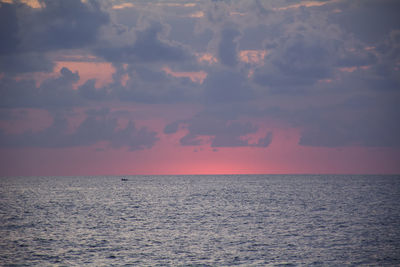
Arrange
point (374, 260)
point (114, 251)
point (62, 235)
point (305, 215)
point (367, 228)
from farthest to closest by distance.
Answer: point (305, 215), point (367, 228), point (62, 235), point (114, 251), point (374, 260)

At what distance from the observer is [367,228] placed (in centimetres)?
6875

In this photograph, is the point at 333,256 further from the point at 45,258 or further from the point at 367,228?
the point at 45,258

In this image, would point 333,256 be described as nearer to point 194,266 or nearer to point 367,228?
point 194,266

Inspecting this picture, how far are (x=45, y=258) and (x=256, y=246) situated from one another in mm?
25569

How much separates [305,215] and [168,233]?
118ft

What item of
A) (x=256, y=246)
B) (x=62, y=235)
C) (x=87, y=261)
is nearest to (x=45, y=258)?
(x=87, y=261)

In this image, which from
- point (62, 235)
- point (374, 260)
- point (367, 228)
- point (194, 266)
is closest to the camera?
point (194, 266)

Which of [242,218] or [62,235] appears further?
[242,218]

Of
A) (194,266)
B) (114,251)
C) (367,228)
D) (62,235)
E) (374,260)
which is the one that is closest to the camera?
(194,266)

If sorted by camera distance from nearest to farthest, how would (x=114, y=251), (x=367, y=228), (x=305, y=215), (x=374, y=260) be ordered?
1. (x=374, y=260)
2. (x=114, y=251)
3. (x=367, y=228)
4. (x=305, y=215)

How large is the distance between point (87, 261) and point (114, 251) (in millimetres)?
5365

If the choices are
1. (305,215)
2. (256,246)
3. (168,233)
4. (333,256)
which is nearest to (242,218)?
(305,215)

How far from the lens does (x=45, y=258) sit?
154 feet

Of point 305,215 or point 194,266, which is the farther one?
point 305,215
